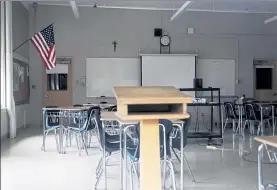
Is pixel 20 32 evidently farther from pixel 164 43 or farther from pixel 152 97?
pixel 152 97

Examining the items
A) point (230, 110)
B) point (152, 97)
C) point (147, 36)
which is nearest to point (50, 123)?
point (230, 110)

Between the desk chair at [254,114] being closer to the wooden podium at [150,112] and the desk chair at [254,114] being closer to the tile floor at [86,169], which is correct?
the tile floor at [86,169]

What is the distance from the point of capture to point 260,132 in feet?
25.6

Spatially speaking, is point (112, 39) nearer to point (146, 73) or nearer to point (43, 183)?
point (146, 73)

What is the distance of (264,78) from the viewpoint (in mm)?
10703

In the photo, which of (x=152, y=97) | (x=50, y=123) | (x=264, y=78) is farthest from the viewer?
(x=264, y=78)

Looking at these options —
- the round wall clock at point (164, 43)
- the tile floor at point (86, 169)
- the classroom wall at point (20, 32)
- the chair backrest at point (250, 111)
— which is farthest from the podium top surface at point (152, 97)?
the round wall clock at point (164, 43)

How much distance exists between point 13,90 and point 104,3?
363 cm

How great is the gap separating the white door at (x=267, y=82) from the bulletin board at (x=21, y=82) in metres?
7.14

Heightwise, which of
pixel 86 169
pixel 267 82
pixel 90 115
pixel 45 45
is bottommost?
pixel 86 169

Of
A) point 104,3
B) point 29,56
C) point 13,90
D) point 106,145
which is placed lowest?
point 106,145

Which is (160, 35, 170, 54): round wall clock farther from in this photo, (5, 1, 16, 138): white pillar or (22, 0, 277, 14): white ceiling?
(5, 1, 16, 138): white pillar

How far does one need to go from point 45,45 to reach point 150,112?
6260 mm

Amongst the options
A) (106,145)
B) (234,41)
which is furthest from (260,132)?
(106,145)
